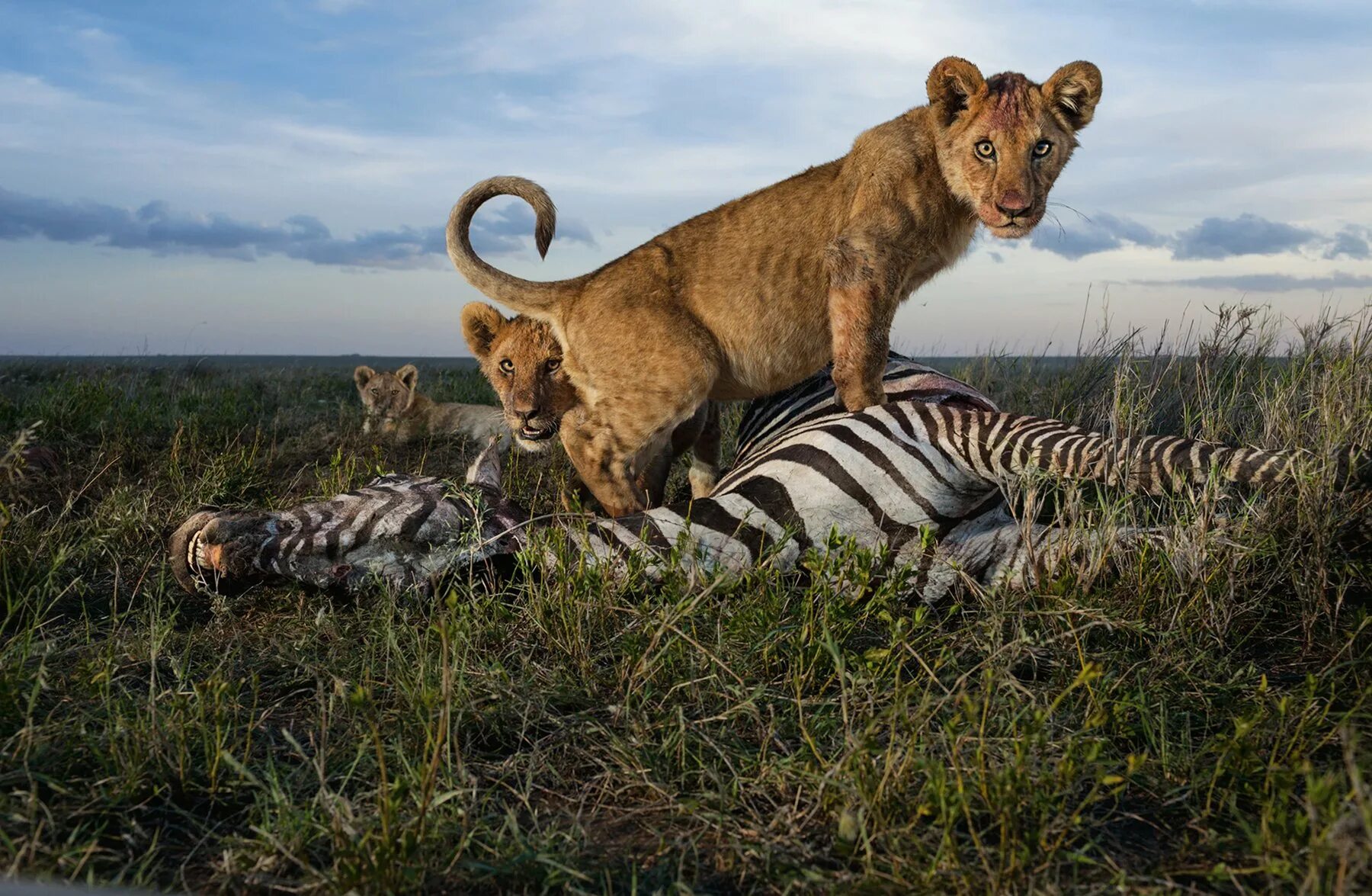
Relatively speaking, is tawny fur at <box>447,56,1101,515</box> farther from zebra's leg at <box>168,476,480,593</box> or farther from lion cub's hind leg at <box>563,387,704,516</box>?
zebra's leg at <box>168,476,480,593</box>

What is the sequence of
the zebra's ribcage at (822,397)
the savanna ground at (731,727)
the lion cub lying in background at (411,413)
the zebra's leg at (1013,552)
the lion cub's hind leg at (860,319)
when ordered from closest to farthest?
the savanna ground at (731,727) < the zebra's leg at (1013,552) < the lion cub's hind leg at (860,319) < the zebra's ribcage at (822,397) < the lion cub lying in background at (411,413)

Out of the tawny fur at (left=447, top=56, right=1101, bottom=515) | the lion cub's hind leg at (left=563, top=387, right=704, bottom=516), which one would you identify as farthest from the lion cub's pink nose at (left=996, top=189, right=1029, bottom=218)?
the lion cub's hind leg at (left=563, top=387, right=704, bottom=516)

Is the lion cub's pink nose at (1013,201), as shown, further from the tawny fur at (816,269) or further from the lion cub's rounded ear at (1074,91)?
the lion cub's rounded ear at (1074,91)

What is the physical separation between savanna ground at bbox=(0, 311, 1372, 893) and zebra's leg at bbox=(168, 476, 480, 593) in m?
0.11

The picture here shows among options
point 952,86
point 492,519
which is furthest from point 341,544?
point 952,86

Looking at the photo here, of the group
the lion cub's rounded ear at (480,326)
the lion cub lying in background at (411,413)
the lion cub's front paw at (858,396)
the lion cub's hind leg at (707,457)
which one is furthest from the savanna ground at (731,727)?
the lion cub lying in background at (411,413)

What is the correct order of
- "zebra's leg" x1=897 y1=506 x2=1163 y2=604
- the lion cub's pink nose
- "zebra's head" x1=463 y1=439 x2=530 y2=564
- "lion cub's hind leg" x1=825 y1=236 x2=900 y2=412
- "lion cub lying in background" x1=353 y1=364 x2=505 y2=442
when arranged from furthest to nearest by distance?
1. "lion cub lying in background" x1=353 y1=364 x2=505 y2=442
2. "lion cub's hind leg" x1=825 y1=236 x2=900 y2=412
3. the lion cub's pink nose
4. "zebra's head" x1=463 y1=439 x2=530 y2=564
5. "zebra's leg" x1=897 y1=506 x2=1163 y2=604

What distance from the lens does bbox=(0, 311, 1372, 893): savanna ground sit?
219 centimetres

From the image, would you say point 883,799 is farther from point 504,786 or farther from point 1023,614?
point 1023,614

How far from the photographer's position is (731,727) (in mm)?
2727

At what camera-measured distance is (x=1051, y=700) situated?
Answer: 2.97 metres

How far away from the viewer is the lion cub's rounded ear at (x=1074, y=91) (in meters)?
4.69

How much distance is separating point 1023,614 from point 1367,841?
137 centimetres

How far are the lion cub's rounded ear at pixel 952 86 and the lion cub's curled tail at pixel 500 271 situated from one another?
1.91m
